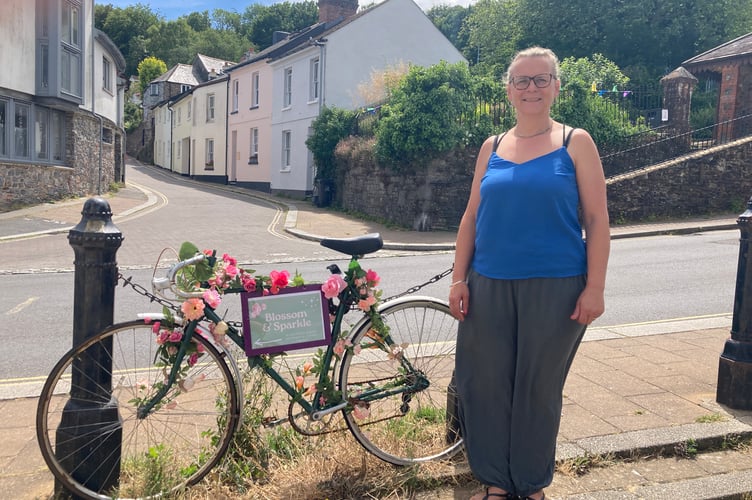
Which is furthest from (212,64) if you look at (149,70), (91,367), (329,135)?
(91,367)

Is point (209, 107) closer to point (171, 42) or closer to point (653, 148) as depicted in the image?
point (653, 148)

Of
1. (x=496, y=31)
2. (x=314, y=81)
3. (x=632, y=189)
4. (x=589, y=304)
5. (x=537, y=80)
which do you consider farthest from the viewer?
(x=496, y=31)

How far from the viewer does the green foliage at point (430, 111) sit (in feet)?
57.4

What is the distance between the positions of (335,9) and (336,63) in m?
7.37

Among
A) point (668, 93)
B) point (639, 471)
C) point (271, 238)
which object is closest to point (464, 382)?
point (639, 471)

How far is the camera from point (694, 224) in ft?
55.4

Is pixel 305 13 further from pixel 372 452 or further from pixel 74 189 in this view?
pixel 372 452

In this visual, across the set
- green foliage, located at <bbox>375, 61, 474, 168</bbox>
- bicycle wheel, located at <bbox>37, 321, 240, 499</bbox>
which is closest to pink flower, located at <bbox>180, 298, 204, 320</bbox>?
bicycle wheel, located at <bbox>37, 321, 240, 499</bbox>

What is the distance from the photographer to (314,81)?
28312mm

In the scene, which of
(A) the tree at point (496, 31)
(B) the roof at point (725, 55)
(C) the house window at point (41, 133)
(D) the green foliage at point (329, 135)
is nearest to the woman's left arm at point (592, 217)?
(C) the house window at point (41, 133)

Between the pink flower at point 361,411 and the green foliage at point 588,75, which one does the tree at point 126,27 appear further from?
the pink flower at point 361,411

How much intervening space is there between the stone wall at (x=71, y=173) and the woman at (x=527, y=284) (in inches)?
752

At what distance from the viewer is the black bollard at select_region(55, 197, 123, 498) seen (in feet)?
9.48

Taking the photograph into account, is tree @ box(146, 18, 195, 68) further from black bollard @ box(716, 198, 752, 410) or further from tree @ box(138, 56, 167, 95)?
black bollard @ box(716, 198, 752, 410)
